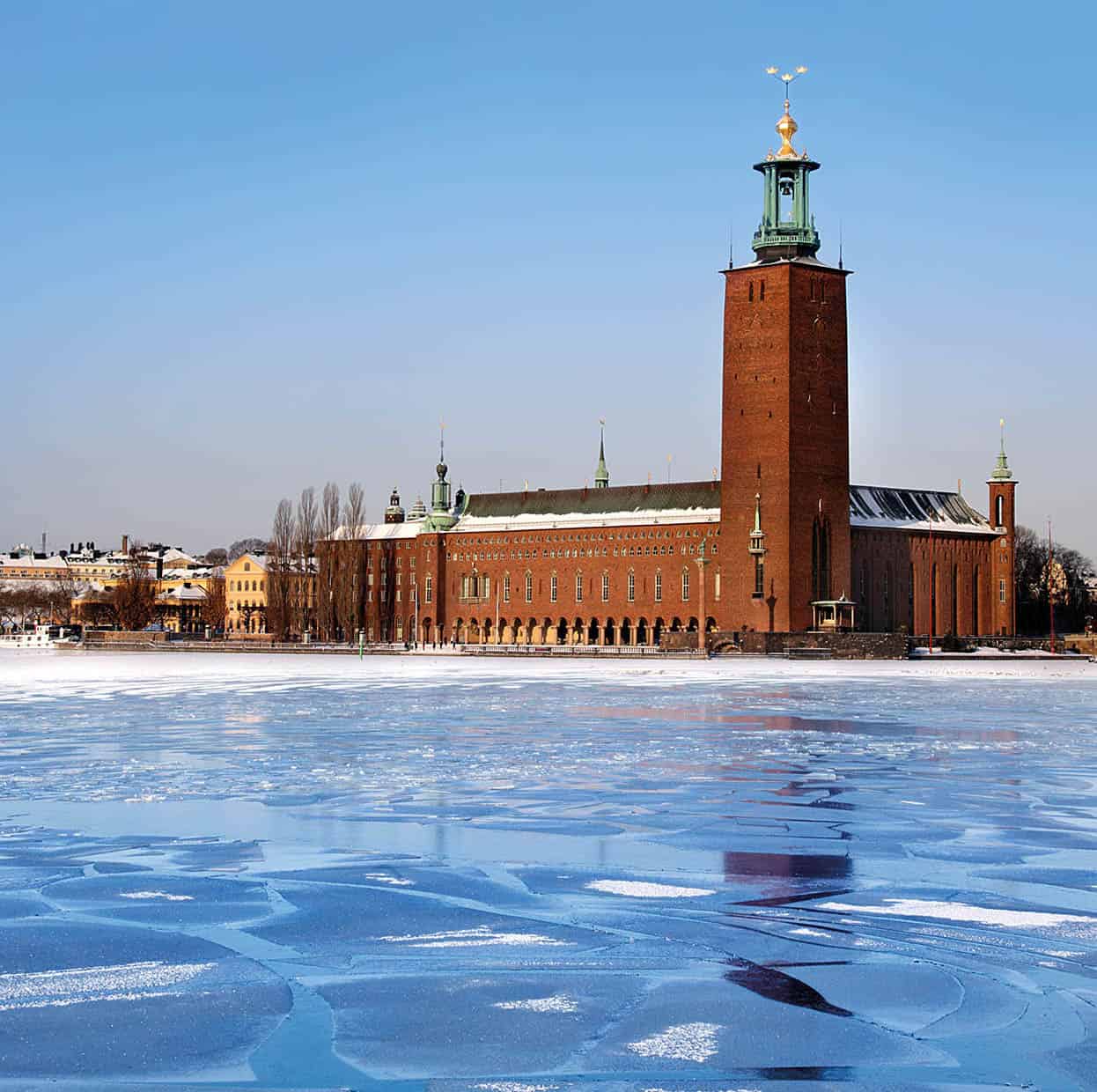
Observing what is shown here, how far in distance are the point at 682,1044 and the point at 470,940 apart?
1888 mm

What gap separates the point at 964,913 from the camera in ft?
27.6

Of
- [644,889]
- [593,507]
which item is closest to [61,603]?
[593,507]

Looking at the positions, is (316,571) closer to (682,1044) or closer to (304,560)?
(304,560)

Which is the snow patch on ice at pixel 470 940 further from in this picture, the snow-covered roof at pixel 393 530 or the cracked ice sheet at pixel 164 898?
the snow-covered roof at pixel 393 530

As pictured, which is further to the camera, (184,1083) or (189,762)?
(189,762)

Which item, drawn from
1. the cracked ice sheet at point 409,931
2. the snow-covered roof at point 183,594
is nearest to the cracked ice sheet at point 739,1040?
the cracked ice sheet at point 409,931

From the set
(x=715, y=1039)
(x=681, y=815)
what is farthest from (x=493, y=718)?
(x=715, y=1039)

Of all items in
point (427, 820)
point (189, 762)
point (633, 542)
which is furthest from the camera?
point (633, 542)

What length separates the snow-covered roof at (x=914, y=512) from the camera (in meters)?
95.4

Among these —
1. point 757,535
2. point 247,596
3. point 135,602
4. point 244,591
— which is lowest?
point 135,602

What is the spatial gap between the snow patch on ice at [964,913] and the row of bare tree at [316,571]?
3198 inches

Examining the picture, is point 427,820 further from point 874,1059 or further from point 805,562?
point 805,562

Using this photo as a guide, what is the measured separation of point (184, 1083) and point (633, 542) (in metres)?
94.9

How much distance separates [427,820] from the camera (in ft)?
38.9
